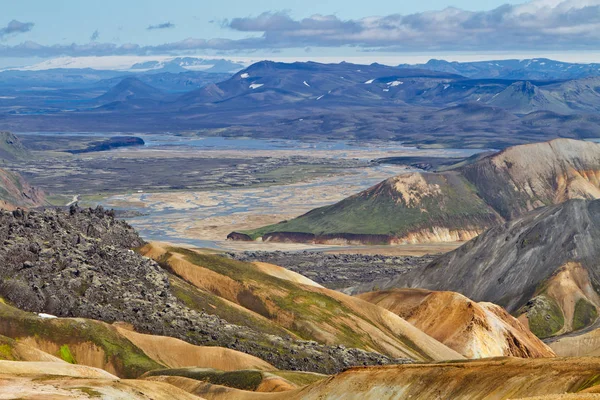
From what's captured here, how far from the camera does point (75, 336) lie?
77.4m

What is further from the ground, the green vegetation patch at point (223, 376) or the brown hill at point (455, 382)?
the brown hill at point (455, 382)

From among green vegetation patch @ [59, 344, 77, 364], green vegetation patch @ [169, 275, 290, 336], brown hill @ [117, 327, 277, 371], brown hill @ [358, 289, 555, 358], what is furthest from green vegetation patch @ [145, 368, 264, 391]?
brown hill @ [358, 289, 555, 358]

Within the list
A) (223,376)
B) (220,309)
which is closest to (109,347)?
(223,376)

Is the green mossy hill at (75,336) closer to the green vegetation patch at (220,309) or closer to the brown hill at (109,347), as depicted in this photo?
the brown hill at (109,347)

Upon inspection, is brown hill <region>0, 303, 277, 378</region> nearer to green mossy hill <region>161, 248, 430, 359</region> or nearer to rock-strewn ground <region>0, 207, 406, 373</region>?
rock-strewn ground <region>0, 207, 406, 373</region>

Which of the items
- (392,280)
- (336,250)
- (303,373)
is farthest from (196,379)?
(336,250)

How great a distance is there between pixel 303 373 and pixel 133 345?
45.2ft

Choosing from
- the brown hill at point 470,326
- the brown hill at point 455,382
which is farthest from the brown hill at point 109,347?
the brown hill at point 470,326

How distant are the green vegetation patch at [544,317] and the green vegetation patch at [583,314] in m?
1.91

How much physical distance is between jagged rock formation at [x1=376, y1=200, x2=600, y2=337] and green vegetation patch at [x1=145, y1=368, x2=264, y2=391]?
56703 mm

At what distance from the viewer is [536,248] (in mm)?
140750

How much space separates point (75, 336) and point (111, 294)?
10414 mm

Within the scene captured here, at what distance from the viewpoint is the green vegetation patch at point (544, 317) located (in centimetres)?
11954

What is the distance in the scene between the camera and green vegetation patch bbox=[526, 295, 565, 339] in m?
120
